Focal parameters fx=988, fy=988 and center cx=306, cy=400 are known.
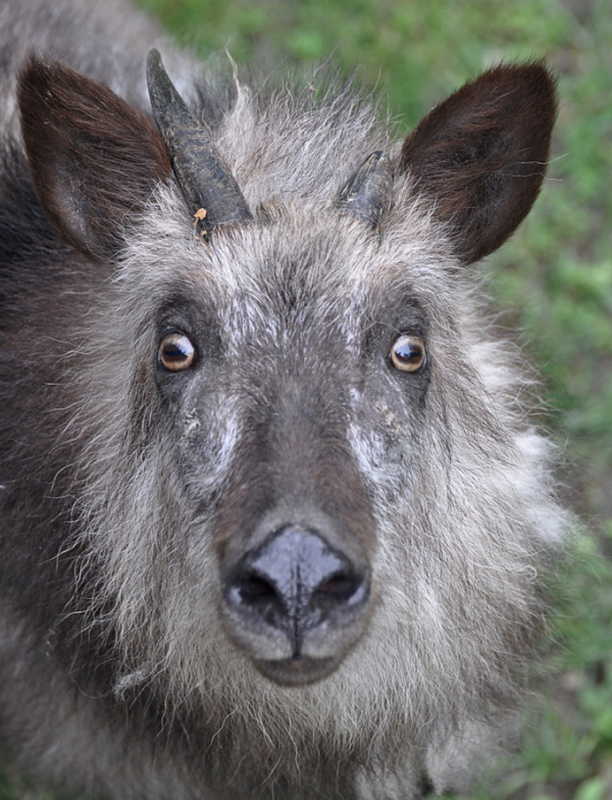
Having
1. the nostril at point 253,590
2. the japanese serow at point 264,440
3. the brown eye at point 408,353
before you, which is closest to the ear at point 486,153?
the japanese serow at point 264,440

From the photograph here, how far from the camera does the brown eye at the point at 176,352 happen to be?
3574 millimetres

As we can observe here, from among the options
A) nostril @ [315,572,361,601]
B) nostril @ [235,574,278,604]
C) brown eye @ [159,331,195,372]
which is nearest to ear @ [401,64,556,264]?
brown eye @ [159,331,195,372]

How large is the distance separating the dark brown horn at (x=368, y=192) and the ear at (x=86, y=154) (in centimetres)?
71

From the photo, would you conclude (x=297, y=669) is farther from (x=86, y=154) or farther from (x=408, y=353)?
(x=86, y=154)

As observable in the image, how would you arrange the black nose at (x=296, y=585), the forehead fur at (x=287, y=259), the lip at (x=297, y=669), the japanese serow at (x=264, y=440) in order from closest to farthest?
1. the black nose at (x=296, y=585)
2. the lip at (x=297, y=669)
3. the japanese serow at (x=264, y=440)
4. the forehead fur at (x=287, y=259)

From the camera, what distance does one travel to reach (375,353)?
11.7ft

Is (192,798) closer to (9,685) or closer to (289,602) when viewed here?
(9,685)

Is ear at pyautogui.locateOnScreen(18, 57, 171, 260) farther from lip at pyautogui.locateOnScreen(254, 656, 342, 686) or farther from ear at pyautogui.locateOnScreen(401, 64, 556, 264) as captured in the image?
lip at pyautogui.locateOnScreen(254, 656, 342, 686)

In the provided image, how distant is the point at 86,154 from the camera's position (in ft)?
12.5

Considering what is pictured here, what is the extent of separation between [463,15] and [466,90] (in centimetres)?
475

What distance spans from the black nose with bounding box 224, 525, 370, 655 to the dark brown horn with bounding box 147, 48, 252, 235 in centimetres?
129

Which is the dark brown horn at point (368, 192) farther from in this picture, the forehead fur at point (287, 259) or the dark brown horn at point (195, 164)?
the dark brown horn at point (195, 164)

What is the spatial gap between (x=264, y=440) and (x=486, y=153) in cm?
155

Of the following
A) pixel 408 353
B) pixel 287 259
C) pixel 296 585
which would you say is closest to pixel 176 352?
pixel 287 259
